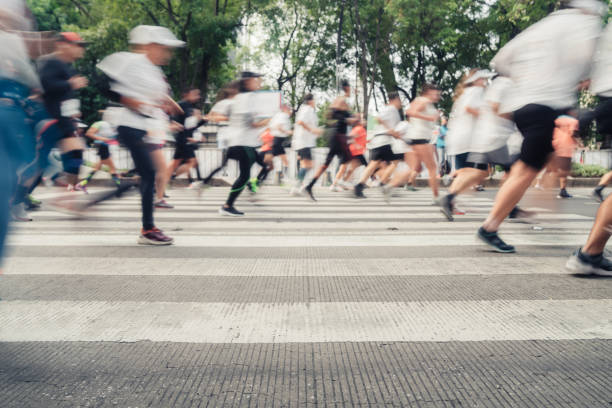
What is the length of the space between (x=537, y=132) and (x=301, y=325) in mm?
2497

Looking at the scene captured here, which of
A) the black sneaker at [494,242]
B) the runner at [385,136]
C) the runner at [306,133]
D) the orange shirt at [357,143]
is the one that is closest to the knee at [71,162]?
the black sneaker at [494,242]

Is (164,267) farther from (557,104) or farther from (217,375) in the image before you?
(557,104)

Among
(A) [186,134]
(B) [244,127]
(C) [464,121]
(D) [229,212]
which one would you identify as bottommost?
(D) [229,212]

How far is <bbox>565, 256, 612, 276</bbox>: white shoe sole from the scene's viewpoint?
141 inches

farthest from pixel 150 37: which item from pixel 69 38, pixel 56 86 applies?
pixel 69 38

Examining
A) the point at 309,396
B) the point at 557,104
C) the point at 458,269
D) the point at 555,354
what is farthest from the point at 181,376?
the point at 557,104

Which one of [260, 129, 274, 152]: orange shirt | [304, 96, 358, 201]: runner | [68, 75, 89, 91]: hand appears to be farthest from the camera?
[260, 129, 274, 152]: orange shirt

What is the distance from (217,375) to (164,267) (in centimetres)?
202

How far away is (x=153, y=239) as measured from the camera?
496 cm

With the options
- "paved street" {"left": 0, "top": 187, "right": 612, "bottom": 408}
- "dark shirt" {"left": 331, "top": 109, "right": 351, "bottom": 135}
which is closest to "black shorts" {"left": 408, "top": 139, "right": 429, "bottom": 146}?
"dark shirt" {"left": 331, "top": 109, "right": 351, "bottom": 135}

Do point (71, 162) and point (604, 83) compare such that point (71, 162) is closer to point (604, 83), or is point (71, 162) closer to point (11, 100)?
point (11, 100)

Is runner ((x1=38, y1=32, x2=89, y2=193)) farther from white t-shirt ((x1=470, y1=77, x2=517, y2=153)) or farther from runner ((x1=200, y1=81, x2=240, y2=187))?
white t-shirt ((x1=470, y1=77, x2=517, y2=153))

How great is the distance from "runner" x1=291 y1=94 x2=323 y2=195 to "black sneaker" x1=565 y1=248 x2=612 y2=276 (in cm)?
718

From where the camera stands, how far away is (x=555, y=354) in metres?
2.26
